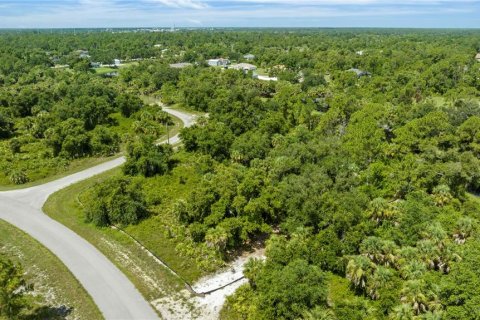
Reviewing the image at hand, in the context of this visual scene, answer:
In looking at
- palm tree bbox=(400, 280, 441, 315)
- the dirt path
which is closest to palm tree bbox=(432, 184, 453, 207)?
palm tree bbox=(400, 280, 441, 315)

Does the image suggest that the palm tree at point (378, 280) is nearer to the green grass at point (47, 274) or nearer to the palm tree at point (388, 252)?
the palm tree at point (388, 252)

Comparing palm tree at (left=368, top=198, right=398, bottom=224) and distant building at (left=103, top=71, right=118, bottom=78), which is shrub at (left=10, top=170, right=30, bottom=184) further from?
A: distant building at (left=103, top=71, right=118, bottom=78)

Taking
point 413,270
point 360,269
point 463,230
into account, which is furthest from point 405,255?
point 463,230

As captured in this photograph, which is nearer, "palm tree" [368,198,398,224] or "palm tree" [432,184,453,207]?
"palm tree" [368,198,398,224]

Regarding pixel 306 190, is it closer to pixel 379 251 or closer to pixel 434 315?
pixel 379 251

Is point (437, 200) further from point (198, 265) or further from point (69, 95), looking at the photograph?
point (69, 95)

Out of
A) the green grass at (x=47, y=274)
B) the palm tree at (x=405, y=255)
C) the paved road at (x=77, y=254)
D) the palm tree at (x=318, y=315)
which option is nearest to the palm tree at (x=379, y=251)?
the palm tree at (x=405, y=255)

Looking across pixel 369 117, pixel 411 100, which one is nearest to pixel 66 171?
pixel 369 117
